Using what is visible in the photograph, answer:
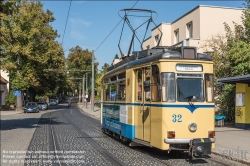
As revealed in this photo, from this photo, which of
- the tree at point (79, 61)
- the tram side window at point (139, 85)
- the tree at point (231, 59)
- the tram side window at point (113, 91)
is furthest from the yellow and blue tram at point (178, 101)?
the tree at point (79, 61)

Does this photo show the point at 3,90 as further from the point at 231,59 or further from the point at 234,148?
the point at 234,148

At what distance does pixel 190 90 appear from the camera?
392 inches

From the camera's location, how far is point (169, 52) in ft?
32.8

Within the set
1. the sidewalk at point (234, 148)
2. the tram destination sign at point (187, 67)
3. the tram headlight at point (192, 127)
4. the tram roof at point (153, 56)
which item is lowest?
the sidewalk at point (234, 148)

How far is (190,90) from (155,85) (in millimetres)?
1048

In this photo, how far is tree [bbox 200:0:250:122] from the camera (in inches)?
875

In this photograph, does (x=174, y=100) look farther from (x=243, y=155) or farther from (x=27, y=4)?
(x=27, y=4)

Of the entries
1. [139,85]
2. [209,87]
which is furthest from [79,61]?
[209,87]

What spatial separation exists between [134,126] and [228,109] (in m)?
13.6

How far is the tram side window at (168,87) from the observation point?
9.73 metres

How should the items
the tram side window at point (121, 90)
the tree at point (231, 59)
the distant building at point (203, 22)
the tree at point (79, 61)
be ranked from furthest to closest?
the tree at point (79, 61)
the distant building at point (203, 22)
the tree at point (231, 59)
the tram side window at point (121, 90)

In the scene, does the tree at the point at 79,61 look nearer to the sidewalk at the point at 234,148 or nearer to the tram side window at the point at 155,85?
the sidewalk at the point at 234,148

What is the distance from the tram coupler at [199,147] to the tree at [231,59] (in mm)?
13589

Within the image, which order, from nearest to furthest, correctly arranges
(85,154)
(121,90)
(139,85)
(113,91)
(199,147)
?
(199,147) < (85,154) < (139,85) < (121,90) < (113,91)
